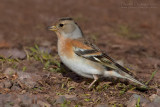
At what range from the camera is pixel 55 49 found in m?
6.32

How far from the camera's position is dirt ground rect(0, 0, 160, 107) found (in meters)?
4.06

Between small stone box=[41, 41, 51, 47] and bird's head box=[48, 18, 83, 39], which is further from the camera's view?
small stone box=[41, 41, 51, 47]

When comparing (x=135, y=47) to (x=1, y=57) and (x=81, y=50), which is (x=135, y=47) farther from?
(x=1, y=57)

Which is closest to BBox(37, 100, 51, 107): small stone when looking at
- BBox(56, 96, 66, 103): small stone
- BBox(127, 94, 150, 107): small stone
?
BBox(56, 96, 66, 103): small stone

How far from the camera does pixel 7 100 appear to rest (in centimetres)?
359

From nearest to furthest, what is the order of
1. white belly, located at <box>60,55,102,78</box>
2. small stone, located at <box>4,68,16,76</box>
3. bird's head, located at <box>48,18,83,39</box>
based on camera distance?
white belly, located at <box>60,55,102,78</box>, small stone, located at <box>4,68,16,76</box>, bird's head, located at <box>48,18,83,39</box>

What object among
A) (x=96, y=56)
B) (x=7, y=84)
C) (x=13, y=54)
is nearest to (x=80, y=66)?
(x=96, y=56)

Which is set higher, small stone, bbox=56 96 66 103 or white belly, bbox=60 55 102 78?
white belly, bbox=60 55 102 78

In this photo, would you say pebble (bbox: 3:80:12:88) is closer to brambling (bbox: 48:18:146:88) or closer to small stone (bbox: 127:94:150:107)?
brambling (bbox: 48:18:146:88)

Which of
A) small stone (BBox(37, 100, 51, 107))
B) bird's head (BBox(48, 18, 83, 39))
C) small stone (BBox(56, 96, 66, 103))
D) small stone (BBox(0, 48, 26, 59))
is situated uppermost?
bird's head (BBox(48, 18, 83, 39))

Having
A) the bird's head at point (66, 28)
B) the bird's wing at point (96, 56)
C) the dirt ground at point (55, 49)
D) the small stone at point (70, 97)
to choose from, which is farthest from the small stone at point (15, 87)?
the bird's head at point (66, 28)

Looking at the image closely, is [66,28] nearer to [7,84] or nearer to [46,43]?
[7,84]

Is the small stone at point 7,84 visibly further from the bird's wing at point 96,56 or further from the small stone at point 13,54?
the small stone at point 13,54

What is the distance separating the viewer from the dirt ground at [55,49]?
13.3 ft
